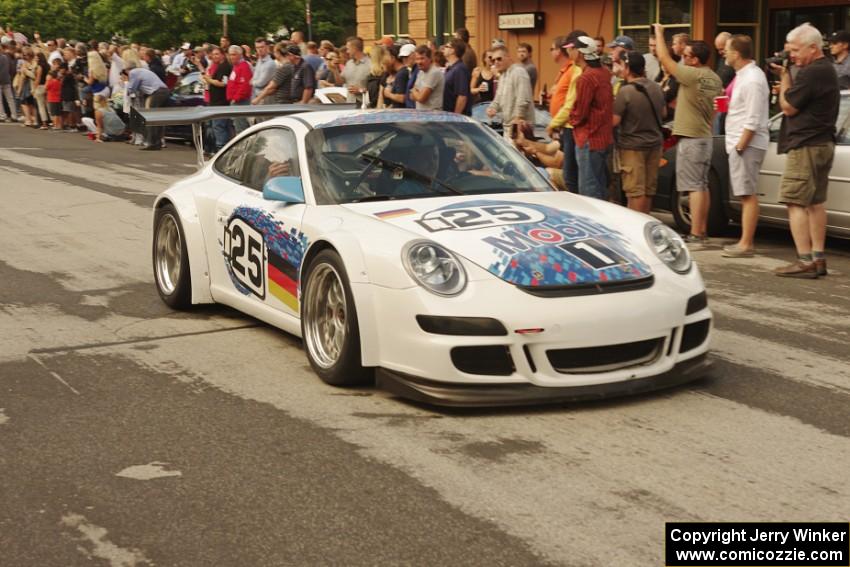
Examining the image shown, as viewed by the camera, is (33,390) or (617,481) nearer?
(617,481)

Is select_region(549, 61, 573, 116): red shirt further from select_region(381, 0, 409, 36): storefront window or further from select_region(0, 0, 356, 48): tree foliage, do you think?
select_region(0, 0, 356, 48): tree foliage

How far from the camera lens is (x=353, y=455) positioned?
209 inches

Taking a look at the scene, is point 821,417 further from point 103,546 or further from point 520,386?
point 103,546

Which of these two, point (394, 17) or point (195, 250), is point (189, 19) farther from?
point (195, 250)

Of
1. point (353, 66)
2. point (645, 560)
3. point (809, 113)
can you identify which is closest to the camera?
point (645, 560)

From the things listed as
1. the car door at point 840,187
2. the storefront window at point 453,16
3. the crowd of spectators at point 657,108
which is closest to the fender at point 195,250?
the crowd of spectators at point 657,108

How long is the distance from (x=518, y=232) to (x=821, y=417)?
1648 mm

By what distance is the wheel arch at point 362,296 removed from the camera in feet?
20.0

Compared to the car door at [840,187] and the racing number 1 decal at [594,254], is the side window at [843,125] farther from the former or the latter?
the racing number 1 decal at [594,254]

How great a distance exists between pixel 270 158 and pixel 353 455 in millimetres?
2842

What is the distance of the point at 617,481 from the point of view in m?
4.95

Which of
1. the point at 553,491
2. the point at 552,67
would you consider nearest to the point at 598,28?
the point at 552,67

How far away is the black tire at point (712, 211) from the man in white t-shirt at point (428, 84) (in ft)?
14.9

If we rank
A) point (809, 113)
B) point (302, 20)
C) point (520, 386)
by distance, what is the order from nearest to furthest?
point (520, 386) < point (809, 113) < point (302, 20)
